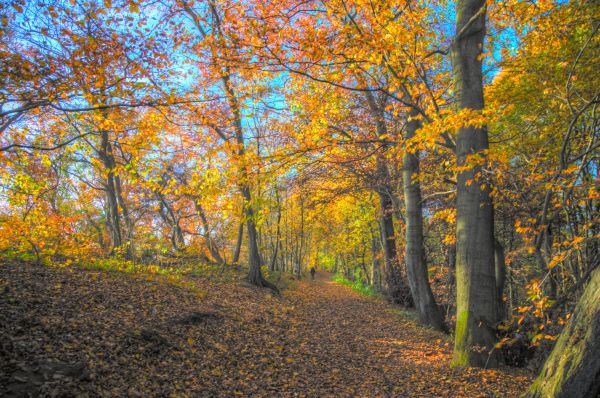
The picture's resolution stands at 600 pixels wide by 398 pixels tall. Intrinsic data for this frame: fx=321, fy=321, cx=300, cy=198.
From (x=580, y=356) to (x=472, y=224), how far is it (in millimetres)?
2959

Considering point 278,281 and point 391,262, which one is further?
point 278,281

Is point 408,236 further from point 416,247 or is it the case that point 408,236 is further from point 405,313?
point 405,313

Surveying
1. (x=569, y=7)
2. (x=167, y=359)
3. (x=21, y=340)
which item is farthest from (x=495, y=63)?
(x=21, y=340)

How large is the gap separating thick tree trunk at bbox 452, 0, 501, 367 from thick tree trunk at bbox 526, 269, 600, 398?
8.22 ft

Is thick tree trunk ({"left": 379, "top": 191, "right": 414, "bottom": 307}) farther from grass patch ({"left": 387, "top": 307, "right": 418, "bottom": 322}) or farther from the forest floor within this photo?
the forest floor

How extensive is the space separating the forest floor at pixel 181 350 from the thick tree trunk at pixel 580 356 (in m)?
2.08

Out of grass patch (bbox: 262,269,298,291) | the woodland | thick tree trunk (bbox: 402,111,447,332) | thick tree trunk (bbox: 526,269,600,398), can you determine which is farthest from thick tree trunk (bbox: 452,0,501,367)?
grass patch (bbox: 262,269,298,291)

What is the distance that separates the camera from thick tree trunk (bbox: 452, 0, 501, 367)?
5.12 meters

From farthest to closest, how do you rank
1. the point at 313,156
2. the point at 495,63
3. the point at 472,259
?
the point at 313,156 → the point at 495,63 → the point at 472,259

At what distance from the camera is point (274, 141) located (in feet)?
49.4

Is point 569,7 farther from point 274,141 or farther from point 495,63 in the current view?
point 274,141

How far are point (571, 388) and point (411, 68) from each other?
4.86m

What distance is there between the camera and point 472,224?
5.21 meters

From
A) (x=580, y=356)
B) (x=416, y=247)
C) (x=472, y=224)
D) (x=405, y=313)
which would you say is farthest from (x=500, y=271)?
(x=405, y=313)
